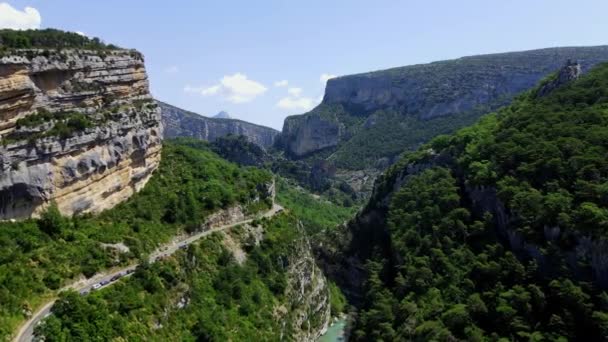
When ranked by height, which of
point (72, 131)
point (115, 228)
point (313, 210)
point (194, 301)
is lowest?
point (313, 210)

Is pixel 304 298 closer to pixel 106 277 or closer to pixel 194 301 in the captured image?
pixel 194 301

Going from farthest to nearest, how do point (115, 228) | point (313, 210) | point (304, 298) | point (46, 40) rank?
point (313, 210), point (304, 298), point (46, 40), point (115, 228)

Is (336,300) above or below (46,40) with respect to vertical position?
below

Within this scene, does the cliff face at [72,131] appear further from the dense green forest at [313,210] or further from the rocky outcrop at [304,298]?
the dense green forest at [313,210]

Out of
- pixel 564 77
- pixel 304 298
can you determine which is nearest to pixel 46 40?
pixel 304 298

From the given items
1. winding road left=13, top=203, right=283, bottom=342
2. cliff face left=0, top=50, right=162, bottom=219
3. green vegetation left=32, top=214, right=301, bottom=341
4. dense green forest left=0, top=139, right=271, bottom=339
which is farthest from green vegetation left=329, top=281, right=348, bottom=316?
cliff face left=0, top=50, right=162, bottom=219

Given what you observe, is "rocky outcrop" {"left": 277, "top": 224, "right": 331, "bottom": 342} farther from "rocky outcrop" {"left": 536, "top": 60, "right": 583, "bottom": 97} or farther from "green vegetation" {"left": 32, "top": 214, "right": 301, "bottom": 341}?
"rocky outcrop" {"left": 536, "top": 60, "right": 583, "bottom": 97}

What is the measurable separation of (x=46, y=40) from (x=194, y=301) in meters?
35.2

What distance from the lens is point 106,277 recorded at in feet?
191

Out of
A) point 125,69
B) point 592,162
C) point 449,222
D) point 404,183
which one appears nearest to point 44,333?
point 125,69

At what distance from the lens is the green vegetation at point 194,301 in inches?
1957

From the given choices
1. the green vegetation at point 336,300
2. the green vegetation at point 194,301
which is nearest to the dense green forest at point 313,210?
the green vegetation at point 336,300

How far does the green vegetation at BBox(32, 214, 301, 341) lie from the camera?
49719mm

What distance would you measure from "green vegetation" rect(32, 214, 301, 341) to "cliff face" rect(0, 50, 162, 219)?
11.7m
